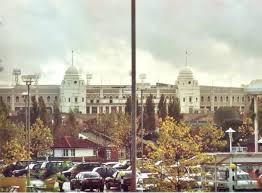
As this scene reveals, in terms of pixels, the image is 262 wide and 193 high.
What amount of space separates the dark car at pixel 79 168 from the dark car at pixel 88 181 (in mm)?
171

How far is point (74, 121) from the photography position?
25.8 feet

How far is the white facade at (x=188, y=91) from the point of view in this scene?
7102mm

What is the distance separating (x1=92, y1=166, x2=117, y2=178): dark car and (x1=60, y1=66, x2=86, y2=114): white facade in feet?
2.27

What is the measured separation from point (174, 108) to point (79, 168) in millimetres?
1078

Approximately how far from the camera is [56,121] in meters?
7.80

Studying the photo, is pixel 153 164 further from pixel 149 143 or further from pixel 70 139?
pixel 70 139

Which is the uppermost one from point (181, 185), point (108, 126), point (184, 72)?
point (184, 72)

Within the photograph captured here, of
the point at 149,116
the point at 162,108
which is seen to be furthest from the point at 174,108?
the point at 149,116

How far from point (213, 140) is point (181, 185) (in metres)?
0.78

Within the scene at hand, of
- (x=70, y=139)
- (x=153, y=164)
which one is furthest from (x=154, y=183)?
(x=70, y=139)

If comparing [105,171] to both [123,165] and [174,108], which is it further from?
[174,108]

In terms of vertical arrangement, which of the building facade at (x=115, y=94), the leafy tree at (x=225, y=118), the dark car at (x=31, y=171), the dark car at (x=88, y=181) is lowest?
the dark car at (x=88, y=181)

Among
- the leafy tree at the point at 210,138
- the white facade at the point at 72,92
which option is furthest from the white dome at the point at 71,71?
the leafy tree at the point at 210,138

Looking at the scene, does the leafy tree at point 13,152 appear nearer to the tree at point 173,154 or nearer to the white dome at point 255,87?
the tree at point 173,154
